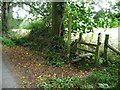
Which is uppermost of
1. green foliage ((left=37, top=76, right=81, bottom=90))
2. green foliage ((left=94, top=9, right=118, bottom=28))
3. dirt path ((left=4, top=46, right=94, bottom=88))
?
green foliage ((left=94, top=9, right=118, bottom=28))

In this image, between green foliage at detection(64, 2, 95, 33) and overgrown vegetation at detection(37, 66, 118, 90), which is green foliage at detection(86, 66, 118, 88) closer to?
overgrown vegetation at detection(37, 66, 118, 90)

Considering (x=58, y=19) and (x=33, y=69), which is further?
(x=58, y=19)

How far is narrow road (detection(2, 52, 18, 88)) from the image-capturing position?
704 centimetres

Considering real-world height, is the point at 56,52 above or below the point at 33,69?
above

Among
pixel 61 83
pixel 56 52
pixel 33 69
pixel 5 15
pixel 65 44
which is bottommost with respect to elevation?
pixel 61 83

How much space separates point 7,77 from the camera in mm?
7691

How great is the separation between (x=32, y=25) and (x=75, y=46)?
190 inches

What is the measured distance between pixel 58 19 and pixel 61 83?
17.7 feet

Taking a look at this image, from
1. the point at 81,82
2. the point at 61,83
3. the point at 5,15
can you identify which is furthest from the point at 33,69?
the point at 5,15

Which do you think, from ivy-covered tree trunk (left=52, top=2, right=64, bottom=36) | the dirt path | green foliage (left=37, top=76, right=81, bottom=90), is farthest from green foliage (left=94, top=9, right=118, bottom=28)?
green foliage (left=37, top=76, right=81, bottom=90)

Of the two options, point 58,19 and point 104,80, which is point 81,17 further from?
point 104,80

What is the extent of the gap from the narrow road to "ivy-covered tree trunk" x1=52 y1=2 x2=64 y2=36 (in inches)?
127

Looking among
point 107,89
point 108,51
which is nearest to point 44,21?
point 108,51

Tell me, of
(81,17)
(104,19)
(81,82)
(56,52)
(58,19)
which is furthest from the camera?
(58,19)
